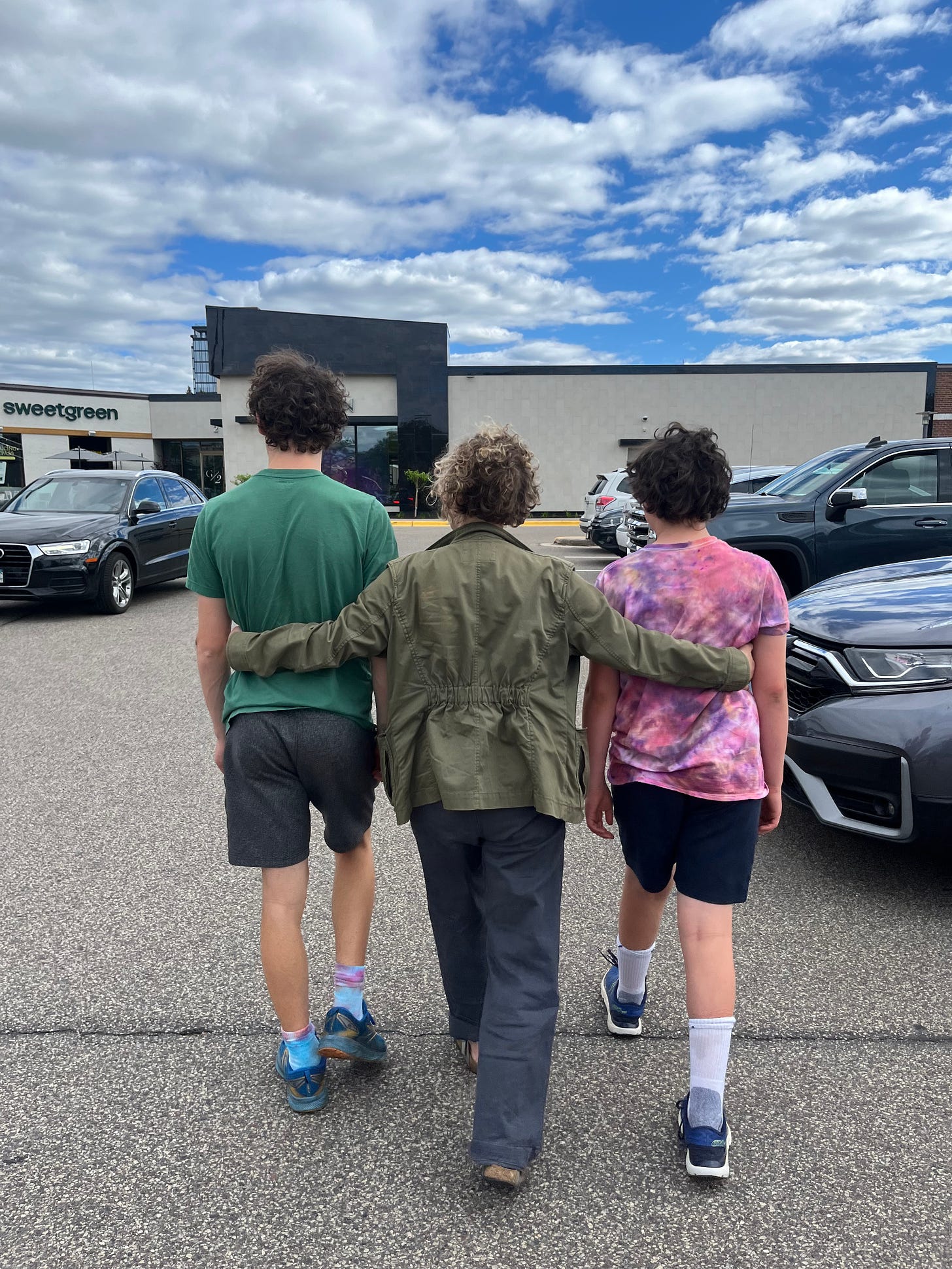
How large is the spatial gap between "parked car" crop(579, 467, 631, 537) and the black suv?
8.52m

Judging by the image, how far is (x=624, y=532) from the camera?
13.2 meters

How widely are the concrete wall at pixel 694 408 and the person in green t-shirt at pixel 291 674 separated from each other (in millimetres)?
27787

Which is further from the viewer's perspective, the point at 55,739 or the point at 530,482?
the point at 55,739

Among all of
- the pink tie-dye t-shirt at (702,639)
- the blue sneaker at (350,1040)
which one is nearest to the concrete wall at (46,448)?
the blue sneaker at (350,1040)

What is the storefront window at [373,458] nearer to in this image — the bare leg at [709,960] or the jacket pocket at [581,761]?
the jacket pocket at [581,761]

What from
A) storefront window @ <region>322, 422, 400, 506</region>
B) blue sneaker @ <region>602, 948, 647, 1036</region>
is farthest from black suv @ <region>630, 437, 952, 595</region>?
storefront window @ <region>322, 422, 400, 506</region>

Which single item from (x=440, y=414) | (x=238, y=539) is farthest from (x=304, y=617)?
(x=440, y=414)

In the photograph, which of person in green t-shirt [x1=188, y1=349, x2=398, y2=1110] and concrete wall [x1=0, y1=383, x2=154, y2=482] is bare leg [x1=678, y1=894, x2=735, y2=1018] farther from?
concrete wall [x1=0, y1=383, x2=154, y2=482]

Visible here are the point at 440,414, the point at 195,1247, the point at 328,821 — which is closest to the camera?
the point at 195,1247

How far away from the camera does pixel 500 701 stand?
2.07m

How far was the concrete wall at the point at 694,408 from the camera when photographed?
2958 cm

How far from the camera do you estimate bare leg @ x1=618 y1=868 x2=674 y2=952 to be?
97.3 inches

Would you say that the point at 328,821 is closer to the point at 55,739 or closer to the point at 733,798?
the point at 733,798

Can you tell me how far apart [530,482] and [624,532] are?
11271mm
